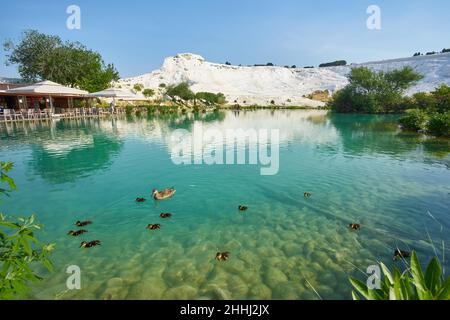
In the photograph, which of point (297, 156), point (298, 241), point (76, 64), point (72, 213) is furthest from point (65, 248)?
point (76, 64)

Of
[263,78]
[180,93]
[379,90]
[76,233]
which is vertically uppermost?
[263,78]

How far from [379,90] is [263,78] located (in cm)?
6638

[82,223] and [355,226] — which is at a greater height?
[82,223]

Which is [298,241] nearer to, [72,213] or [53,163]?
[72,213]

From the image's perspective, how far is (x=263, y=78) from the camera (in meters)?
113

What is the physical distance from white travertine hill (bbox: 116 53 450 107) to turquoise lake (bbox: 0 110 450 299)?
71739 millimetres

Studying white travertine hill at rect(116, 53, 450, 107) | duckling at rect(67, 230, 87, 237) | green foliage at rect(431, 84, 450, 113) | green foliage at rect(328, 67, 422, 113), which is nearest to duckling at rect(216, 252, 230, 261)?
duckling at rect(67, 230, 87, 237)

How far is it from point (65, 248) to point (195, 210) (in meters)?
3.09

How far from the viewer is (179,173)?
1052cm

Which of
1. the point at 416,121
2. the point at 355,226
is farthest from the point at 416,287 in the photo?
the point at 416,121

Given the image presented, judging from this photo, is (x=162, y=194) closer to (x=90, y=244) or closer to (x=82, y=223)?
(x=82, y=223)

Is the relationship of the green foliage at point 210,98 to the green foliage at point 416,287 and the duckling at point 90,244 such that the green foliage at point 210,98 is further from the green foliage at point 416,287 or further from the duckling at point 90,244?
the green foliage at point 416,287

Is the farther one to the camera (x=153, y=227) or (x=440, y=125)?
(x=440, y=125)

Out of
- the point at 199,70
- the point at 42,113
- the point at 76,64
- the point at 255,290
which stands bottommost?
the point at 255,290
